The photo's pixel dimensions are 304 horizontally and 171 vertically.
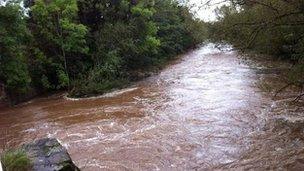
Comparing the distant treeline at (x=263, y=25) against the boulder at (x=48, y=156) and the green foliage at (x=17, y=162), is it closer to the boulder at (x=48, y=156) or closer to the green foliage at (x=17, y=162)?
the boulder at (x=48, y=156)

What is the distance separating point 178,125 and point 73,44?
1115 centimetres

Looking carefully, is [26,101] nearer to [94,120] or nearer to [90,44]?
[90,44]

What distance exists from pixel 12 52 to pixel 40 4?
3442 mm

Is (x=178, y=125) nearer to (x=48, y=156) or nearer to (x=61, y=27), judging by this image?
(x=48, y=156)

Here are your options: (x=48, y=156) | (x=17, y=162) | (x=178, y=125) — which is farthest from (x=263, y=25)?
(x=17, y=162)

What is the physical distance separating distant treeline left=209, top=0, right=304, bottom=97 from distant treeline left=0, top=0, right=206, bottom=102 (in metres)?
11.1

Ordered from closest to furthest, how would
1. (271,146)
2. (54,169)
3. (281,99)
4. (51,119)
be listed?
(54,169) → (271,146) → (281,99) → (51,119)

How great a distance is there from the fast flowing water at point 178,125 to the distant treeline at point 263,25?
1.98 m

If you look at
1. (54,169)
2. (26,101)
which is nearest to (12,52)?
(26,101)

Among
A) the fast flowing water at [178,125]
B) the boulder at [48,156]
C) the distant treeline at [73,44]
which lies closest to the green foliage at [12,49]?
the distant treeline at [73,44]

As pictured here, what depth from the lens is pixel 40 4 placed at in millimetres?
21719

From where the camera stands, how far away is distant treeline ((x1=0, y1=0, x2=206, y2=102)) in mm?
20094

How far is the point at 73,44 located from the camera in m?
22.1

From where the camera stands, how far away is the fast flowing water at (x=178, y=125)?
969cm
